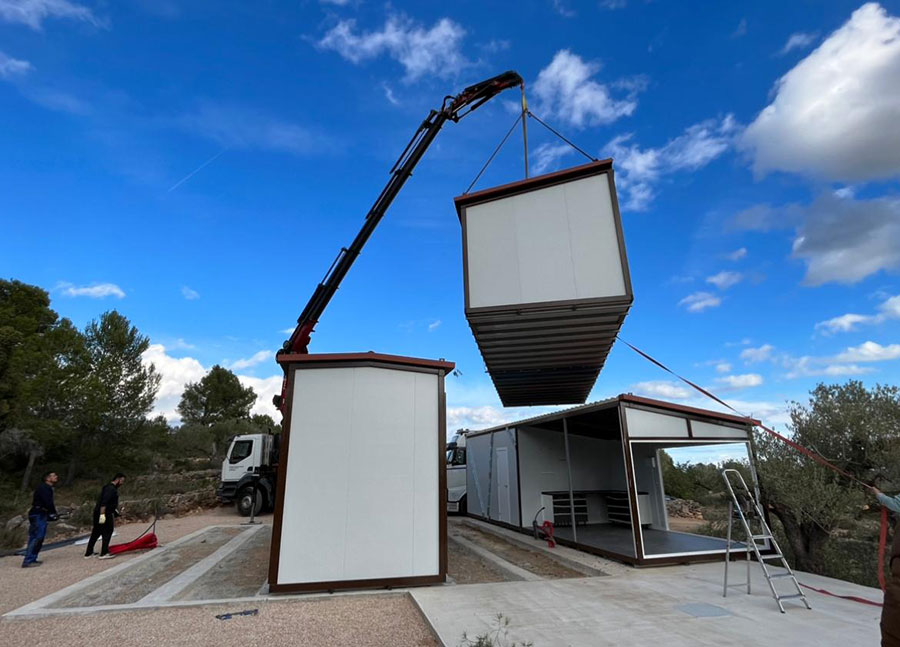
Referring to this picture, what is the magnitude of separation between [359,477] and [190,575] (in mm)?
3255

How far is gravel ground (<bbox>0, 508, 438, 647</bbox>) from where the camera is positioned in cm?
Result: 384

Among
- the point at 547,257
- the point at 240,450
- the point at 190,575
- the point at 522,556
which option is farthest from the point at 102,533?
the point at 547,257

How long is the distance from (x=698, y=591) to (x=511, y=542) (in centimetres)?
450

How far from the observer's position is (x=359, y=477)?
5.49 m

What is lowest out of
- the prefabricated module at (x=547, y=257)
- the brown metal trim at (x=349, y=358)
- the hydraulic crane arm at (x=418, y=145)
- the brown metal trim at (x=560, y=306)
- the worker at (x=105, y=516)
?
the worker at (x=105, y=516)

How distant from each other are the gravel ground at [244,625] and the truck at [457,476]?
32.1 feet

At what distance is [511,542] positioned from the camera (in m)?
9.20

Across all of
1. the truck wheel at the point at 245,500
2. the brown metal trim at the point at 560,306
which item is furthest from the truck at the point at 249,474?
the brown metal trim at the point at 560,306

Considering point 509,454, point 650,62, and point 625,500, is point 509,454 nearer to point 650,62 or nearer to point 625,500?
point 625,500

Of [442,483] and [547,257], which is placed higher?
[547,257]

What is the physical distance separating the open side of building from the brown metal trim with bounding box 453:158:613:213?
3.84 metres

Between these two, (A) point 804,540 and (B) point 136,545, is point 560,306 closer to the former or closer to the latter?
(A) point 804,540

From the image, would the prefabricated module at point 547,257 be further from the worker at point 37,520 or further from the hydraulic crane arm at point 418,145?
the worker at point 37,520

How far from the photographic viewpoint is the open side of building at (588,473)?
299 inches
